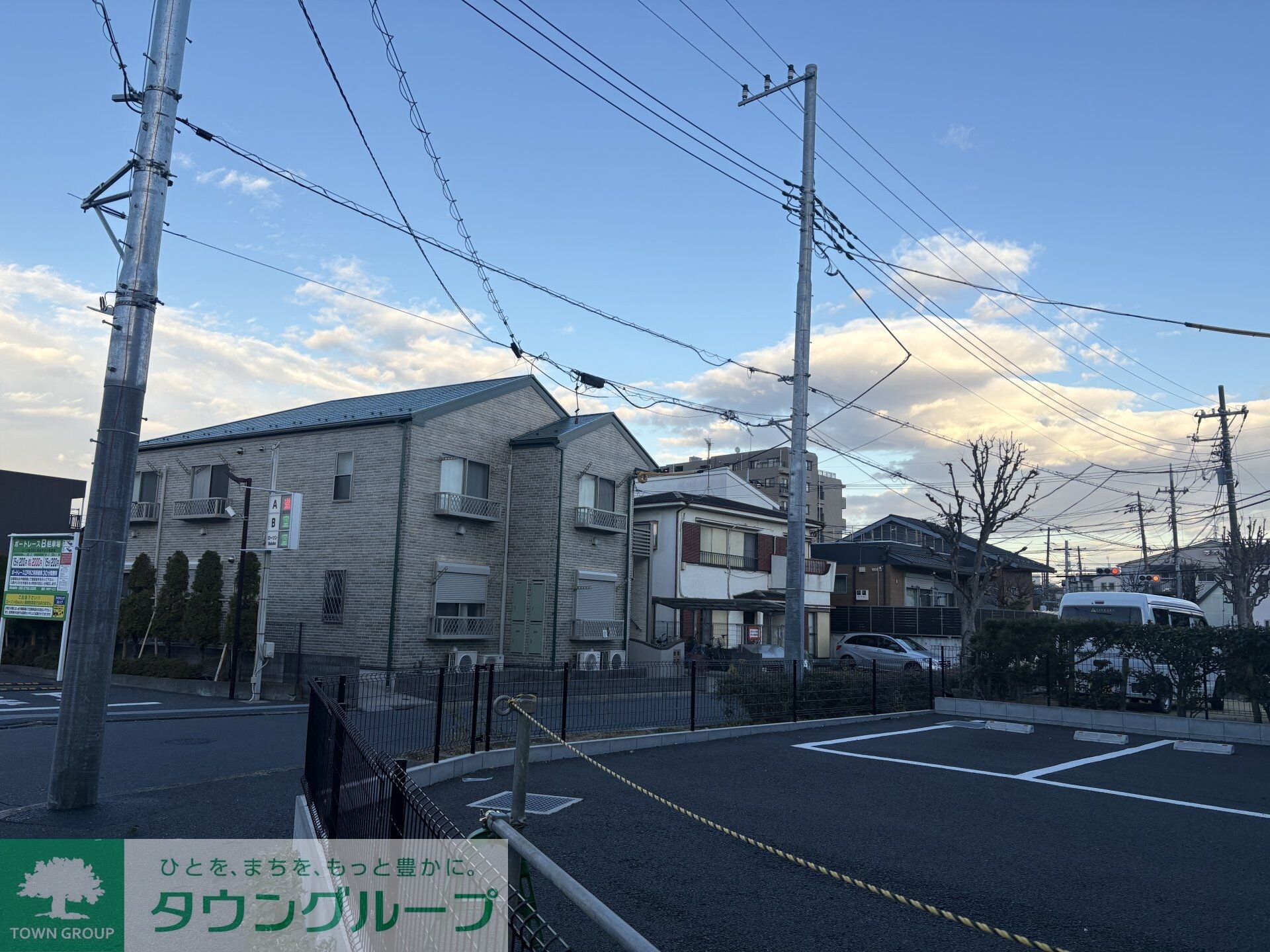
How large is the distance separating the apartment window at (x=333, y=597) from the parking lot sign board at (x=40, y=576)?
6.18 m

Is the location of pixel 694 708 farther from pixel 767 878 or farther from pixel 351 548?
pixel 351 548

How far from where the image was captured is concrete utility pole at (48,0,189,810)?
8.27 meters

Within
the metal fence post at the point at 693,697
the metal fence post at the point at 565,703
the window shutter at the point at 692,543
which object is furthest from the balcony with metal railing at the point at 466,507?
the metal fence post at the point at 565,703

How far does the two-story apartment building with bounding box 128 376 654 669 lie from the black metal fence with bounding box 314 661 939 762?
18.3 feet

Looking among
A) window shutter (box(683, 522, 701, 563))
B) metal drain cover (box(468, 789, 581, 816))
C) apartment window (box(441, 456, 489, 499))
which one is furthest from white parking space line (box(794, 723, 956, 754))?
window shutter (box(683, 522, 701, 563))

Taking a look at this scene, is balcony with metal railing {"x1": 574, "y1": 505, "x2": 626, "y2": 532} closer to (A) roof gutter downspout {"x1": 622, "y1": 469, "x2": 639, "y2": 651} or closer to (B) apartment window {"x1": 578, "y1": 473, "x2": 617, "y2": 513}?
(B) apartment window {"x1": 578, "y1": 473, "x2": 617, "y2": 513}

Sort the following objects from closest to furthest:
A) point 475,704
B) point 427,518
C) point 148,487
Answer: point 475,704
point 427,518
point 148,487

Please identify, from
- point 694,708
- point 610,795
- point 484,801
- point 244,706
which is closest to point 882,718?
point 694,708

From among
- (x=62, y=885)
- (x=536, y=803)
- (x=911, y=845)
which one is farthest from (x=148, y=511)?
(x=911, y=845)

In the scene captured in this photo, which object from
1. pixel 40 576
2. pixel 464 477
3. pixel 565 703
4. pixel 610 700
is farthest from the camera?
pixel 464 477

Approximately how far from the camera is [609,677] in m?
16.4

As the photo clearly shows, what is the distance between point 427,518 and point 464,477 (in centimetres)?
204

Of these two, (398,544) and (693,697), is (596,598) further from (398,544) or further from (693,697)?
(693,697)

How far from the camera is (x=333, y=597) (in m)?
24.5
